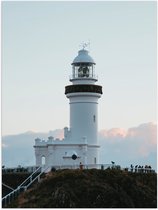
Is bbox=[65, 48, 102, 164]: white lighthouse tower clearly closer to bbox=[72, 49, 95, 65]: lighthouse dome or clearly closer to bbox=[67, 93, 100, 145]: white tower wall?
bbox=[67, 93, 100, 145]: white tower wall

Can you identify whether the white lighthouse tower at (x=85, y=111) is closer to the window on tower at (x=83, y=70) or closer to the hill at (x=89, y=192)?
the window on tower at (x=83, y=70)

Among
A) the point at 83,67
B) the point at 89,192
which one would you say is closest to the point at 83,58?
the point at 83,67

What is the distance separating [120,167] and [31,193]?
10774mm

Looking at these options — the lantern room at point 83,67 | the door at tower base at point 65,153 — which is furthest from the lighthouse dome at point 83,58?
the door at tower base at point 65,153

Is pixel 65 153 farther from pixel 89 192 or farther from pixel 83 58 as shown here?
pixel 89 192

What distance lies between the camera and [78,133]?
144ft

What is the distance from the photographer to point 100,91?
44.1 meters

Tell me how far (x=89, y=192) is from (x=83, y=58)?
16.8 metres

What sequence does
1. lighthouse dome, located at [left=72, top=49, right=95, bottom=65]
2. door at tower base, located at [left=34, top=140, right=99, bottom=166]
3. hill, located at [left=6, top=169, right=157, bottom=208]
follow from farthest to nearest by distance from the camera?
lighthouse dome, located at [left=72, top=49, right=95, bottom=65], door at tower base, located at [left=34, top=140, right=99, bottom=166], hill, located at [left=6, top=169, right=157, bottom=208]

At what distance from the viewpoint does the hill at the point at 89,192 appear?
94.7 feet

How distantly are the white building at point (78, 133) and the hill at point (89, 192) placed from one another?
7842 millimetres

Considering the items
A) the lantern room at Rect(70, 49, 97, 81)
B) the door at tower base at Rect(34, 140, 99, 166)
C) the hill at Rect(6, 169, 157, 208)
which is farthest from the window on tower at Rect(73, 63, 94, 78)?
the hill at Rect(6, 169, 157, 208)

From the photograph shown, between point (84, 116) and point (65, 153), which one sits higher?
point (84, 116)

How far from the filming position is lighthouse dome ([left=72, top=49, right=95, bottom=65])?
45344mm
